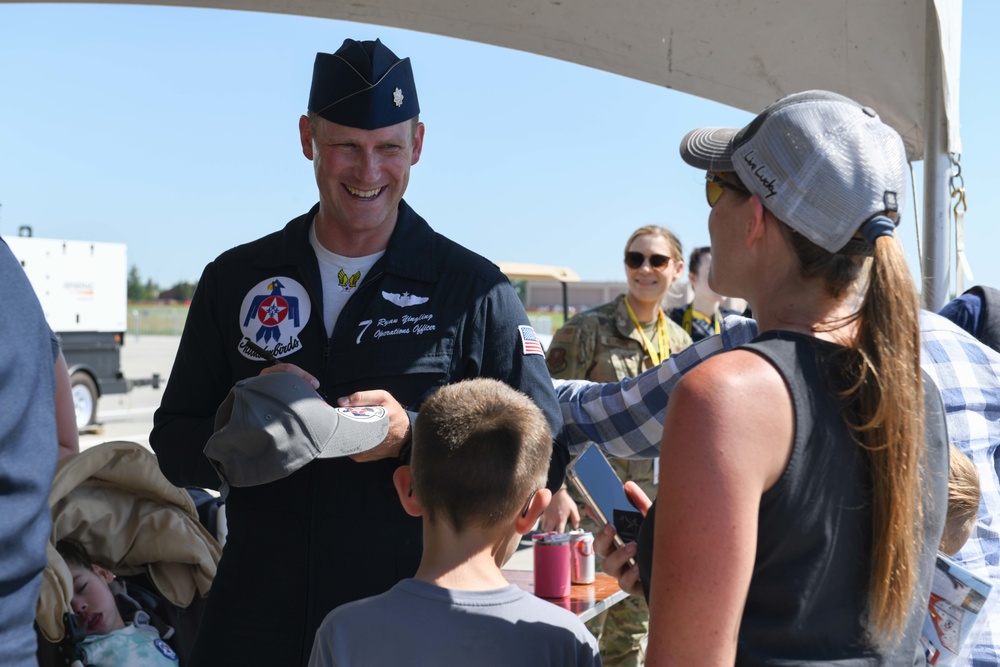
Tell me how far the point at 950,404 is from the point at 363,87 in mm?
1480

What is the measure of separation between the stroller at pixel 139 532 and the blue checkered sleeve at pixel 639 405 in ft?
5.67

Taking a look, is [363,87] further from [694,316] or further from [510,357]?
[694,316]

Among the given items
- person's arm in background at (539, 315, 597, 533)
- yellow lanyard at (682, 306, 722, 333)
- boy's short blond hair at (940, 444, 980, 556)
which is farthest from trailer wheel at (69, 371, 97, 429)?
boy's short blond hair at (940, 444, 980, 556)

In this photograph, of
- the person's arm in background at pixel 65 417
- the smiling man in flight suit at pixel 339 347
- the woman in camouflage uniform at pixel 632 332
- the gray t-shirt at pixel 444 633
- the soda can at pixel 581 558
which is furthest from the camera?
the woman in camouflage uniform at pixel 632 332

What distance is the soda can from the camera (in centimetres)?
281

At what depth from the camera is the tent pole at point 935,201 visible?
10.2 ft

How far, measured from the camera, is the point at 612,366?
191 inches

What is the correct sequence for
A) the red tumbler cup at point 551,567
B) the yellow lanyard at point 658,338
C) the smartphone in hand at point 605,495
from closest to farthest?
the smartphone in hand at point 605,495 < the red tumbler cup at point 551,567 < the yellow lanyard at point 658,338

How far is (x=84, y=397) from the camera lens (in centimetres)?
1370

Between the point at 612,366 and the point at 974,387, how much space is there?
9.38 feet

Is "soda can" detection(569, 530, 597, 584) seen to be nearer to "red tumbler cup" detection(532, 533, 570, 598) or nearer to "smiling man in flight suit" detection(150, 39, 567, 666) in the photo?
"red tumbler cup" detection(532, 533, 570, 598)

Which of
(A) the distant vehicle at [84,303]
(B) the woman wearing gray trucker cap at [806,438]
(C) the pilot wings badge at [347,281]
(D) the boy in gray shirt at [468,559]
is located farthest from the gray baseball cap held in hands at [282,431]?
(A) the distant vehicle at [84,303]

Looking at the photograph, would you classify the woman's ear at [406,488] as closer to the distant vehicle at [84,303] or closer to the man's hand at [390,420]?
the man's hand at [390,420]

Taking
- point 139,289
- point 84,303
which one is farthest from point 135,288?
point 84,303
